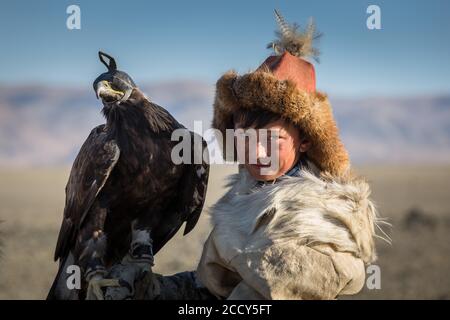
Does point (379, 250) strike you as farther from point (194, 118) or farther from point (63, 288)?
point (194, 118)

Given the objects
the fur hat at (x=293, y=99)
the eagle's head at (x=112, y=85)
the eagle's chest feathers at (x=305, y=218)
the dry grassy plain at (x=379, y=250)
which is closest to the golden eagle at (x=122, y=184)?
the eagle's head at (x=112, y=85)

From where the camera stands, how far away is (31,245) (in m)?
16.3

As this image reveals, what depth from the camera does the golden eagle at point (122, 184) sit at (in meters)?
3.49

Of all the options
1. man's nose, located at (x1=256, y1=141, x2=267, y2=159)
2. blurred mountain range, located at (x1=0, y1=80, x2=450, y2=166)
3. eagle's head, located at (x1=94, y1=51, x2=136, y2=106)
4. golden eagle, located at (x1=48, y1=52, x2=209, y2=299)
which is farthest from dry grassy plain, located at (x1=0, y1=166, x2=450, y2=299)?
blurred mountain range, located at (x1=0, y1=80, x2=450, y2=166)

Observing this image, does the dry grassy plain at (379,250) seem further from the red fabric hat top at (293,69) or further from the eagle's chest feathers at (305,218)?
the red fabric hat top at (293,69)

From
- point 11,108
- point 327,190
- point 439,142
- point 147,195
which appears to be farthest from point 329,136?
point 11,108

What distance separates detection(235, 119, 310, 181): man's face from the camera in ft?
8.90

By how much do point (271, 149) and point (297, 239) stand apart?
0.46 meters

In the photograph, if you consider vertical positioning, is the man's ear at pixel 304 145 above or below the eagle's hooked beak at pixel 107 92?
below

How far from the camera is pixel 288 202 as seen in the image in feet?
8.38

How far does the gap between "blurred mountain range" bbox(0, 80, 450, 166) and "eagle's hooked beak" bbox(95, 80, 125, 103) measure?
3245 inches

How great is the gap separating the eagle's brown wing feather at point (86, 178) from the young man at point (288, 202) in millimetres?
809

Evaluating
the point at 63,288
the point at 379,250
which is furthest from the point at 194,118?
the point at 63,288

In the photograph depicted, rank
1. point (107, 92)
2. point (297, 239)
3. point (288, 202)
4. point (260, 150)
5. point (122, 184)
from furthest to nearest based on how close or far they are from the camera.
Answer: point (122, 184), point (107, 92), point (260, 150), point (288, 202), point (297, 239)
